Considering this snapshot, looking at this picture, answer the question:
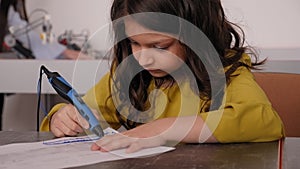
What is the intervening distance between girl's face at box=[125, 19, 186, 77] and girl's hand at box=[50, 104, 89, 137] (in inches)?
5.7

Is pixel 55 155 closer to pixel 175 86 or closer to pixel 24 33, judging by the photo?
pixel 175 86

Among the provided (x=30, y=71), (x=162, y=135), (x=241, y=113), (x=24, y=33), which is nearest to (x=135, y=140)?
(x=162, y=135)

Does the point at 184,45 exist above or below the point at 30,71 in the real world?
above

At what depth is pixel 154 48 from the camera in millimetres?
912

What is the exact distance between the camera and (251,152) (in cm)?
76

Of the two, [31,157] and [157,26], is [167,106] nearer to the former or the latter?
[157,26]

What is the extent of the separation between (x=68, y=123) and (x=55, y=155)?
0.16m

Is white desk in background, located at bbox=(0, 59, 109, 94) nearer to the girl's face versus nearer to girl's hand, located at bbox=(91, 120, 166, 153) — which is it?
the girl's face

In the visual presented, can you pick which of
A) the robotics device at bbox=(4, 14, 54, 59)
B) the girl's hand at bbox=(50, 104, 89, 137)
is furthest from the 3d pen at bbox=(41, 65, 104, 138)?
the robotics device at bbox=(4, 14, 54, 59)

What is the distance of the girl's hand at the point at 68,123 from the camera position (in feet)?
2.98

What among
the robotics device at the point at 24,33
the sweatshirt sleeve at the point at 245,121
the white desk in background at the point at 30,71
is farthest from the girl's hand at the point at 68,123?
the robotics device at the point at 24,33

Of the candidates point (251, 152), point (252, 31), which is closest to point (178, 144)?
point (251, 152)

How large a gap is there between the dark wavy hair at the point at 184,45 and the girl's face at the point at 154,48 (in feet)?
0.05

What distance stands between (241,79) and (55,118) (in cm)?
34
